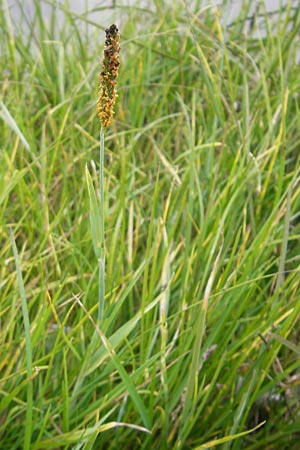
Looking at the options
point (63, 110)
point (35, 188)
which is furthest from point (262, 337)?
point (63, 110)

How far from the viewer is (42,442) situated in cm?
90

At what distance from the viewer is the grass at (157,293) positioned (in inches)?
36.8

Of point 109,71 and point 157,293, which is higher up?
point 109,71

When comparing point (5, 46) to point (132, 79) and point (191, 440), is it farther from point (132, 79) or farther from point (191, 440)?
point (191, 440)

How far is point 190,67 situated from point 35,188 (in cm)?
53

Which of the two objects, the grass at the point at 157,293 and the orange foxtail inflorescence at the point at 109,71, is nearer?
the orange foxtail inflorescence at the point at 109,71

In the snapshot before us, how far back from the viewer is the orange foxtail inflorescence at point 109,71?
65 centimetres

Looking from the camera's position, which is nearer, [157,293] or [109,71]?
[109,71]

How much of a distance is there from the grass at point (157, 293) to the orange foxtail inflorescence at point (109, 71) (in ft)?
0.73

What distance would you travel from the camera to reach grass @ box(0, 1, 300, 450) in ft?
3.07

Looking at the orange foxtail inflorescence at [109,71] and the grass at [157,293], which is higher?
the orange foxtail inflorescence at [109,71]

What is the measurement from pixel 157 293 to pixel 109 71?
21.7 inches

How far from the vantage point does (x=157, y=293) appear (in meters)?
1.16

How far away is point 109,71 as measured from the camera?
66cm
